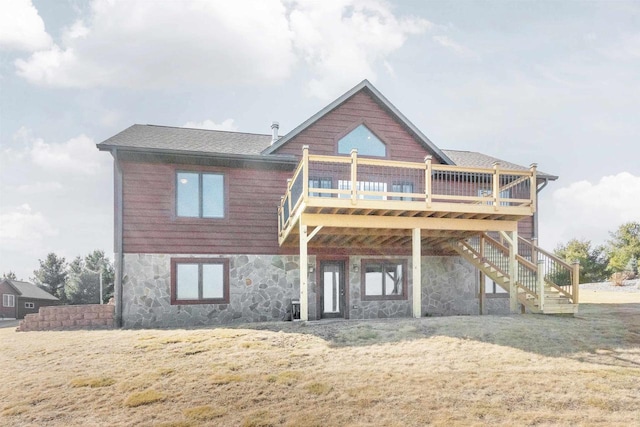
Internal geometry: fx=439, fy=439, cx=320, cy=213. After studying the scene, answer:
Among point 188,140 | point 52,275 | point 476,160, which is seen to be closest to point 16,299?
point 52,275

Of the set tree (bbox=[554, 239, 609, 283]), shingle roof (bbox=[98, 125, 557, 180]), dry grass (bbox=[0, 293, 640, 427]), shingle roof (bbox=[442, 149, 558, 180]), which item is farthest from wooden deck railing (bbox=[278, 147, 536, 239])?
tree (bbox=[554, 239, 609, 283])

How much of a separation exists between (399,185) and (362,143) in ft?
6.30

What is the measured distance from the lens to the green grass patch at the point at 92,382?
652 centimetres

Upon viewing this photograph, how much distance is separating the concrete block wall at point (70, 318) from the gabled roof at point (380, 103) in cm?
666

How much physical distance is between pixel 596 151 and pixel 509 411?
51.7 feet

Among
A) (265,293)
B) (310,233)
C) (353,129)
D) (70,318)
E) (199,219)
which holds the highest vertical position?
(353,129)

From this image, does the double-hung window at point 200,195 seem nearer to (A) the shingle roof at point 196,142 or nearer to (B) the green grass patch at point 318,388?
(A) the shingle roof at point 196,142

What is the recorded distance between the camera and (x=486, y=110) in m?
16.6

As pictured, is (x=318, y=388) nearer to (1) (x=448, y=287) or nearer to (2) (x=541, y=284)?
(2) (x=541, y=284)

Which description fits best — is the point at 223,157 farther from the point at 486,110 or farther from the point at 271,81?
the point at 486,110

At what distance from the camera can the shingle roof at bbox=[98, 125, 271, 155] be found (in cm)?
1306

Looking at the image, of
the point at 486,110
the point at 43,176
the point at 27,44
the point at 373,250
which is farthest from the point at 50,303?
the point at 486,110

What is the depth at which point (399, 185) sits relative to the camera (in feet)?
49.4

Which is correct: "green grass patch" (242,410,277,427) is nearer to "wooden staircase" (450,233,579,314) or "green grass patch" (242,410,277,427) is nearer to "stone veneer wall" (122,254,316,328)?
"stone veneer wall" (122,254,316,328)
